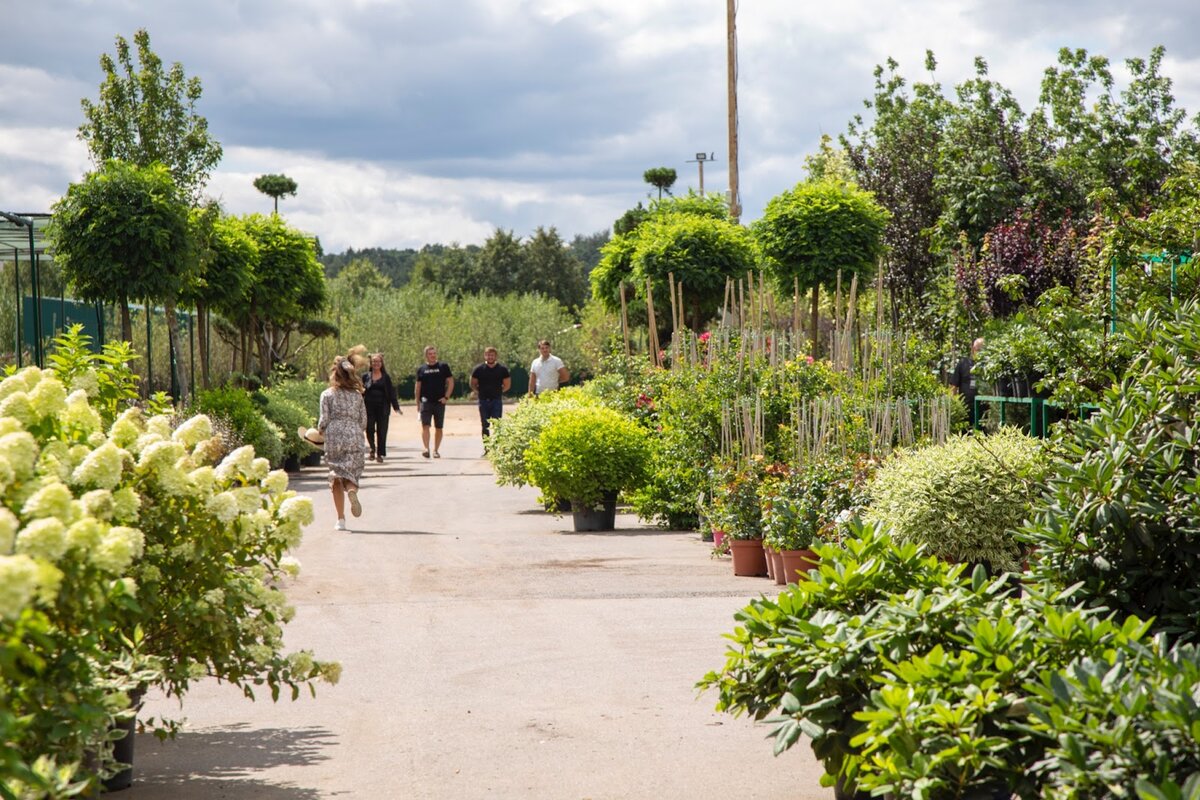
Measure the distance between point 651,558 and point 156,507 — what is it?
6.63 meters

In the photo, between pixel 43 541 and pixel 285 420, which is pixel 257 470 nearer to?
pixel 43 541

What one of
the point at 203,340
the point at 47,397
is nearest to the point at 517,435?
the point at 203,340

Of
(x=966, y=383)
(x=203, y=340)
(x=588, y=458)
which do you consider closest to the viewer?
(x=588, y=458)

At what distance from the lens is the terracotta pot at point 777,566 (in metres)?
8.73

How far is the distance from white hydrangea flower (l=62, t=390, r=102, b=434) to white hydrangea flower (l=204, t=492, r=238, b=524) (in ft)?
1.31

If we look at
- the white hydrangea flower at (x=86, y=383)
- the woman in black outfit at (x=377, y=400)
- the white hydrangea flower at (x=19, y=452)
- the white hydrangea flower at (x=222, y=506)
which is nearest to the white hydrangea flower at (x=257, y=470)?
the white hydrangea flower at (x=222, y=506)

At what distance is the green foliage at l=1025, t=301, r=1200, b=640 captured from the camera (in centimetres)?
375

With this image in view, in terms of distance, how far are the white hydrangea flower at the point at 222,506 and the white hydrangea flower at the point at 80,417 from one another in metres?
0.40

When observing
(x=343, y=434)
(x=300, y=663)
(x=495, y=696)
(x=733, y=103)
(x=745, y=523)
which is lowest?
(x=495, y=696)

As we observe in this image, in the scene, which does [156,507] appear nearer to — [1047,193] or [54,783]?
[54,783]

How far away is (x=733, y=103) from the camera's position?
24766 mm

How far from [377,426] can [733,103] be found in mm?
9188

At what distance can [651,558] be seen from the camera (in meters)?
10.4

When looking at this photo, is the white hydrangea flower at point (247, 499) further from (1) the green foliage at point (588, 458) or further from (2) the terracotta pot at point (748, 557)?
(1) the green foliage at point (588, 458)
